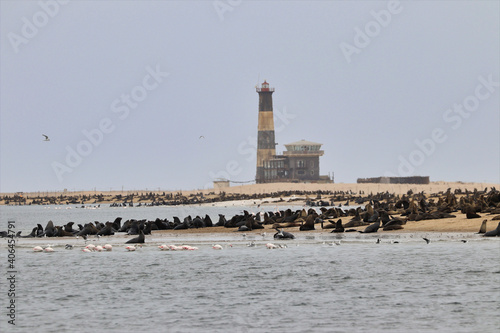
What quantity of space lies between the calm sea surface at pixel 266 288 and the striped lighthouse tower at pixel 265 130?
363ft

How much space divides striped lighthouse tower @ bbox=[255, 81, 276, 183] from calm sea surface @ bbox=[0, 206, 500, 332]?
110598mm

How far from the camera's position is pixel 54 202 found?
15600 cm

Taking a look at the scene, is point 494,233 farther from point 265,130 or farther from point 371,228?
point 265,130

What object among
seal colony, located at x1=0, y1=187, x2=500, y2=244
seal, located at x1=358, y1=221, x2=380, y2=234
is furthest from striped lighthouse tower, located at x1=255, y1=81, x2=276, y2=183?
seal, located at x1=358, y1=221, x2=380, y2=234

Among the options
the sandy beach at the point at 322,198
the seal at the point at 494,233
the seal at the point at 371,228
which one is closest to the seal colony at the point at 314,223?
the seal at the point at 371,228

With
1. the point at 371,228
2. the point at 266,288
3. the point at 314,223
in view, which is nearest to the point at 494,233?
the point at 371,228

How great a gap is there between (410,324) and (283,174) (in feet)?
422

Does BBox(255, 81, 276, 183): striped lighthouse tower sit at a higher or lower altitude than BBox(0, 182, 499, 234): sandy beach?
higher

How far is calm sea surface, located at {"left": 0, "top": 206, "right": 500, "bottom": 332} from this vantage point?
739 inches

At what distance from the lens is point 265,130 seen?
146250mm

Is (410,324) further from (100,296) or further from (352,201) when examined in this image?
(352,201)

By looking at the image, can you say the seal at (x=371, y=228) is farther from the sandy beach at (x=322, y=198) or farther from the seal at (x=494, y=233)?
the seal at (x=494, y=233)

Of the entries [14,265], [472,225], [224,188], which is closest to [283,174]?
[224,188]

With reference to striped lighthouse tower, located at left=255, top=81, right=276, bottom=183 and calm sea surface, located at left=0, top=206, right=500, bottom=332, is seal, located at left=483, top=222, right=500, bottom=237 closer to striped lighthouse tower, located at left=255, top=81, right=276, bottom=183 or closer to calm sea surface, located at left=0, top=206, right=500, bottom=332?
calm sea surface, located at left=0, top=206, right=500, bottom=332
